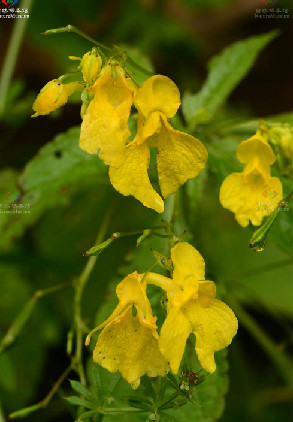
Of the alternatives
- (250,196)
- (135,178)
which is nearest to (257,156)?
(250,196)

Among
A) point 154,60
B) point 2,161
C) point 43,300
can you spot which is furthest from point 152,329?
point 154,60

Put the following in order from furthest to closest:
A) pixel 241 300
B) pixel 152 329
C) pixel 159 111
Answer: pixel 241 300, pixel 159 111, pixel 152 329

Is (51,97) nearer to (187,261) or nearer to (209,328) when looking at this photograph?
(187,261)

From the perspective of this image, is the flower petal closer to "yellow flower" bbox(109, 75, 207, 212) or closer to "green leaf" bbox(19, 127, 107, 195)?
"yellow flower" bbox(109, 75, 207, 212)

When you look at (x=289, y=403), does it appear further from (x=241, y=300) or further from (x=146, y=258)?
(x=146, y=258)

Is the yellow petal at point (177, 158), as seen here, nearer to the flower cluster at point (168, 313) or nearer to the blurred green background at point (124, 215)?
the flower cluster at point (168, 313)

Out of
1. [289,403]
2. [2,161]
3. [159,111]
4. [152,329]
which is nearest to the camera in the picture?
[152,329]
